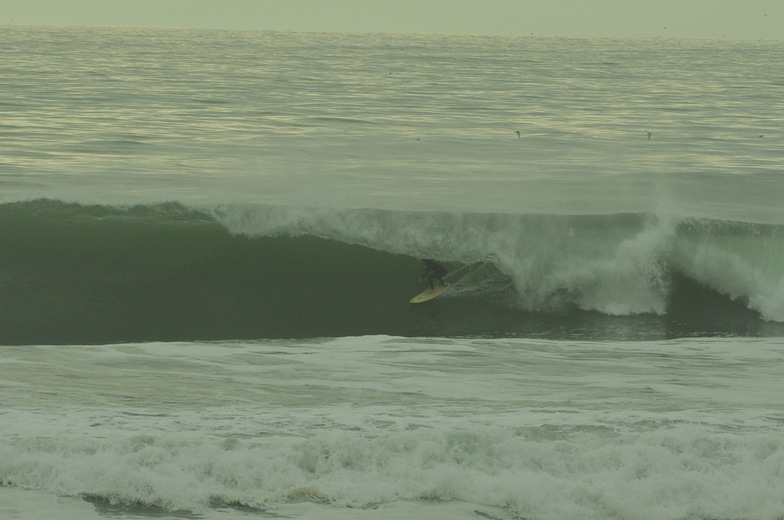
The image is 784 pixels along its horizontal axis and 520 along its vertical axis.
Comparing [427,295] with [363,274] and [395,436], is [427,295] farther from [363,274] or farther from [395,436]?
[395,436]

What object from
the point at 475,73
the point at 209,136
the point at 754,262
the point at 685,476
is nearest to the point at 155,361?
the point at 685,476

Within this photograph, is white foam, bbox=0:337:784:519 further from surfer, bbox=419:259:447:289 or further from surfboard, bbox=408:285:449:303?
surfer, bbox=419:259:447:289

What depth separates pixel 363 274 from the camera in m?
12.6

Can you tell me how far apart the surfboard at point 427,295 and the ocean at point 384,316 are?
104 mm

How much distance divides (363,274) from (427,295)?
0.92 meters

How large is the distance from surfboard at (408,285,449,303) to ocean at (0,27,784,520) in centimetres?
10

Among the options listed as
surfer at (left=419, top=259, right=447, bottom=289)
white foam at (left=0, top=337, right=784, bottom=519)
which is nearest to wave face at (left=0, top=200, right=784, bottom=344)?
surfer at (left=419, top=259, right=447, bottom=289)

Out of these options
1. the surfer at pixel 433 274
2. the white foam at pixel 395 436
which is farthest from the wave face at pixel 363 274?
the white foam at pixel 395 436

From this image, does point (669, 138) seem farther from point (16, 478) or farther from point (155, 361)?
point (16, 478)

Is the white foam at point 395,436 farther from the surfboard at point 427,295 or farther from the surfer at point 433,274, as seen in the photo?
the surfer at point 433,274

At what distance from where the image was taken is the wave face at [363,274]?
1112 centimetres

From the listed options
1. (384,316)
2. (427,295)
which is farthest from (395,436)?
(427,295)

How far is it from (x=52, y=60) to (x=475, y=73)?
1756cm

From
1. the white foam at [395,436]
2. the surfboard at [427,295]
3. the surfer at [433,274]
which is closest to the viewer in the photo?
the white foam at [395,436]
